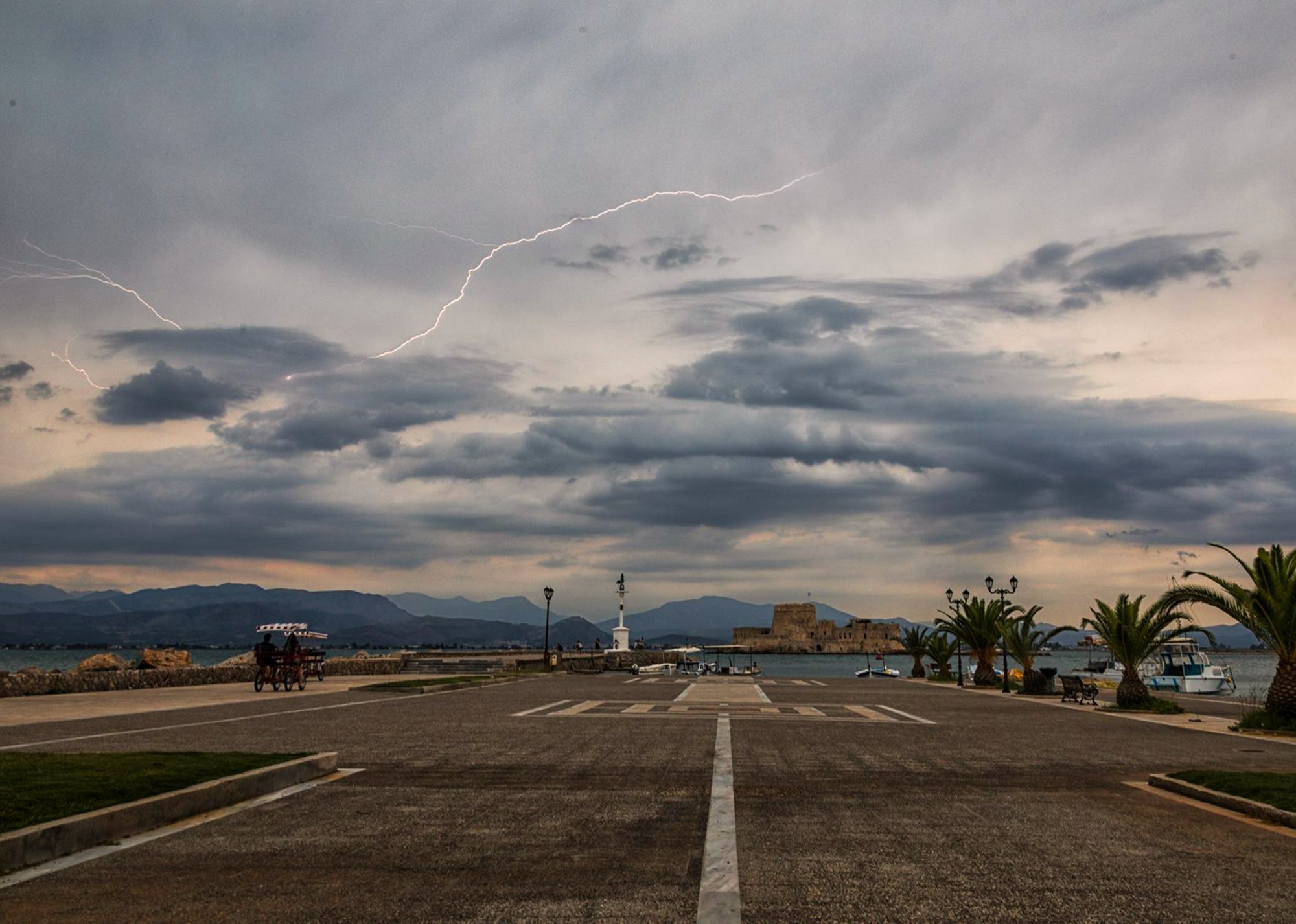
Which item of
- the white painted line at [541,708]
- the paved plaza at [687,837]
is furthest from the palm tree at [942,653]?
the paved plaza at [687,837]

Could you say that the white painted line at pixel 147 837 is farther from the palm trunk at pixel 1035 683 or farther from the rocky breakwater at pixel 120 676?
the palm trunk at pixel 1035 683

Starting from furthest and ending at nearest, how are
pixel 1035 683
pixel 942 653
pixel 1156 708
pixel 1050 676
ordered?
1. pixel 942 653
2. pixel 1050 676
3. pixel 1035 683
4. pixel 1156 708

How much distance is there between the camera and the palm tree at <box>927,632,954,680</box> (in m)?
61.6

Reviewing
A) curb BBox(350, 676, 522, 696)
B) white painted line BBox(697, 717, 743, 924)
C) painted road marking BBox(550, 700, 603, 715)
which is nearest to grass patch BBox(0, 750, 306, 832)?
white painted line BBox(697, 717, 743, 924)

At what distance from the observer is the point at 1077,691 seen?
124ft

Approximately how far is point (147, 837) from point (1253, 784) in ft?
41.9

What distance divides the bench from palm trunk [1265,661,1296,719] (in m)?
11.4

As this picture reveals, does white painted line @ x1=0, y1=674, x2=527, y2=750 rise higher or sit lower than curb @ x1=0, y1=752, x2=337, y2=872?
lower

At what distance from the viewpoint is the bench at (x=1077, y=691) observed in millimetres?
36562

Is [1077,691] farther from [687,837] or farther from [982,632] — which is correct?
[687,837]

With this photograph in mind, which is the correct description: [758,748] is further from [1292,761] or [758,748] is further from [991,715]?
[991,715]

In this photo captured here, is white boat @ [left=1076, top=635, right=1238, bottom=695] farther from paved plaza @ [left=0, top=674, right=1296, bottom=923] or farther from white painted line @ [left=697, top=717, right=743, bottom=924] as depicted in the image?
white painted line @ [left=697, top=717, right=743, bottom=924]

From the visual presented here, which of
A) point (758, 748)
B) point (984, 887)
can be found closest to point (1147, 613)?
point (758, 748)

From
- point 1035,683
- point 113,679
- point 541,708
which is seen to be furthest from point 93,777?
point 1035,683
